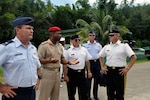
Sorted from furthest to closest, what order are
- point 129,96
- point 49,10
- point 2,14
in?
point 49,10
point 2,14
point 129,96

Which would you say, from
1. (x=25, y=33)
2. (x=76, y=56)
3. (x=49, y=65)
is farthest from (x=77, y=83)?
(x=25, y=33)

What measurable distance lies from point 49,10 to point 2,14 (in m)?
14.7

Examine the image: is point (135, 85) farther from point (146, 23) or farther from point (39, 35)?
point (146, 23)

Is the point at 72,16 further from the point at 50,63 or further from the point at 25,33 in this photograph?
the point at 25,33

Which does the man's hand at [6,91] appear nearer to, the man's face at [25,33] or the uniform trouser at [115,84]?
the man's face at [25,33]

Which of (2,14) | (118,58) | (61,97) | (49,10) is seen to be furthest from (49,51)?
(49,10)

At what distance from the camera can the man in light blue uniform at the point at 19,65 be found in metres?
3.42

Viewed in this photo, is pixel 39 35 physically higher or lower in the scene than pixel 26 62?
lower

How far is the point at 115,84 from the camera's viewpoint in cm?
614

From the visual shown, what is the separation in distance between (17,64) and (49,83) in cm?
190

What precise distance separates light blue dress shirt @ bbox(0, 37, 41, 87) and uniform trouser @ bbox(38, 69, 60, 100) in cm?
166

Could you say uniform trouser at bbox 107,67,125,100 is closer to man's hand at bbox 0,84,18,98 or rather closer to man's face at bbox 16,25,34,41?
man's face at bbox 16,25,34,41

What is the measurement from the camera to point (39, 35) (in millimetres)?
33500

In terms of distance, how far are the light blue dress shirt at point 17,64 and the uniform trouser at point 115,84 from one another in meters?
2.87
